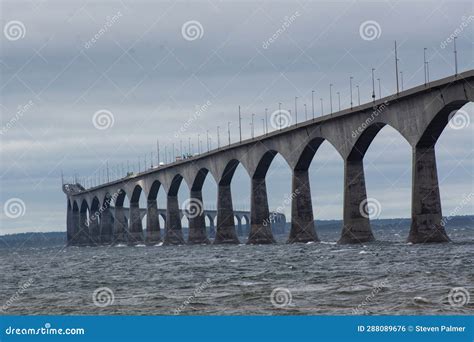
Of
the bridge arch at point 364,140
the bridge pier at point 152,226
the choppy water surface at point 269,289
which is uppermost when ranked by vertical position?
the bridge arch at point 364,140

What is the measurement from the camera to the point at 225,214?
106188 mm

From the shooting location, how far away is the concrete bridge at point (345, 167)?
211ft

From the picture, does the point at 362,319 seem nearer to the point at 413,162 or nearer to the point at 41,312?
the point at 41,312

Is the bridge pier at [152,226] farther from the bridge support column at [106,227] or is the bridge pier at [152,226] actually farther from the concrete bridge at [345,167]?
the bridge support column at [106,227]

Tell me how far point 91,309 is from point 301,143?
57617mm

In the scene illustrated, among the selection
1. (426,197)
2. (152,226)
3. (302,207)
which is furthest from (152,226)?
(426,197)

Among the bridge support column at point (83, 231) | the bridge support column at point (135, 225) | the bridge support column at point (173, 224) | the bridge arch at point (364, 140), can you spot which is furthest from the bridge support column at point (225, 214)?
the bridge support column at point (83, 231)

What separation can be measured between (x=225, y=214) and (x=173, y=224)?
27109 mm

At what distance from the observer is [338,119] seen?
77000 millimetres

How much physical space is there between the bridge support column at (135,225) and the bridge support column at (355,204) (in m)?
81.2

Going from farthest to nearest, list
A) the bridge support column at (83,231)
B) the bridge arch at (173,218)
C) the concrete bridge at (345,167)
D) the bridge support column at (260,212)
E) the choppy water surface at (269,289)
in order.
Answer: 1. the bridge support column at (83,231)
2. the bridge arch at (173,218)
3. the bridge support column at (260,212)
4. the concrete bridge at (345,167)
5. the choppy water surface at (269,289)

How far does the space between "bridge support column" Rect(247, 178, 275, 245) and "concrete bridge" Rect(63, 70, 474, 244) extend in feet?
0.35

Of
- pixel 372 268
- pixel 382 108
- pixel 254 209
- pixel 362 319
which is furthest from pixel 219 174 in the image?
pixel 362 319

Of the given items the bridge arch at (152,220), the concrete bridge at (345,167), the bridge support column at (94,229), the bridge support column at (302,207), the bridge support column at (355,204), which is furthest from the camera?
the bridge support column at (94,229)
